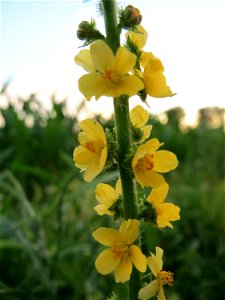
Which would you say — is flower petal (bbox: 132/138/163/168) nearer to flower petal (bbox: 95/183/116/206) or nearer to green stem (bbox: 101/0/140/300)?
green stem (bbox: 101/0/140/300)

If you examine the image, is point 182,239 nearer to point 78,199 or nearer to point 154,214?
point 78,199

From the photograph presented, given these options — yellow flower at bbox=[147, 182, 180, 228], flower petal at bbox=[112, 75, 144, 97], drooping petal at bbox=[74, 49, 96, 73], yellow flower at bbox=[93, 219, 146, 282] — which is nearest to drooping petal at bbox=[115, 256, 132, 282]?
yellow flower at bbox=[93, 219, 146, 282]

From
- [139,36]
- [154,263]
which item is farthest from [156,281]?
[139,36]

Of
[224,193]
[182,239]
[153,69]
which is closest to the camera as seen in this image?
[153,69]

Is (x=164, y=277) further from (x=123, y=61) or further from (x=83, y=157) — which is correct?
(x=123, y=61)

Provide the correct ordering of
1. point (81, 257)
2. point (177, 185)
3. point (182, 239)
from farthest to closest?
point (177, 185) < point (182, 239) < point (81, 257)

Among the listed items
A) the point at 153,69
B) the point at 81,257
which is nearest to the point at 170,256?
the point at 81,257

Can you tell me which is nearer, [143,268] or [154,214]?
[143,268]
